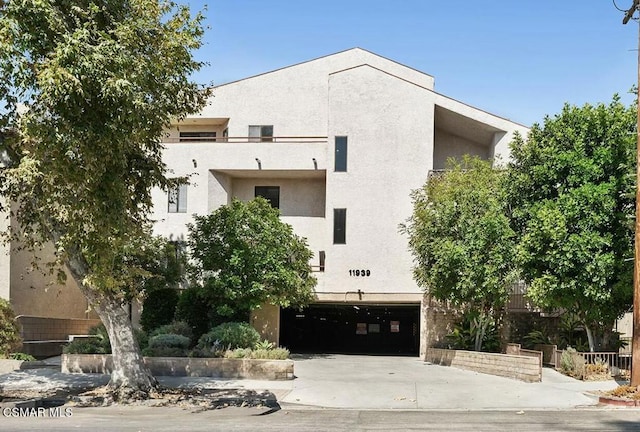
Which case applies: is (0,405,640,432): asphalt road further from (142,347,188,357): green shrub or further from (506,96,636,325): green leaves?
(142,347,188,357): green shrub

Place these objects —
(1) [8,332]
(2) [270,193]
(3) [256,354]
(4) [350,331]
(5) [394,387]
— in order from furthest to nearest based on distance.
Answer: (4) [350,331]
(2) [270,193]
(1) [8,332]
(3) [256,354]
(5) [394,387]

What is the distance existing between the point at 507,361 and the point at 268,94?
1709 cm

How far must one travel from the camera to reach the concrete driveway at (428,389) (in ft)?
52.2

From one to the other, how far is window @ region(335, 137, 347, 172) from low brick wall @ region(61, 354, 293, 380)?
37.1ft

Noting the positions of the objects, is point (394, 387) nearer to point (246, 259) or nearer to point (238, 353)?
point (238, 353)

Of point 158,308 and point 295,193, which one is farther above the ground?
point 295,193

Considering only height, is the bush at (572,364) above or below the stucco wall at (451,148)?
below

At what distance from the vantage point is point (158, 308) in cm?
2734

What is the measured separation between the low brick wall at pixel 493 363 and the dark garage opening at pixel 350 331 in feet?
24.4

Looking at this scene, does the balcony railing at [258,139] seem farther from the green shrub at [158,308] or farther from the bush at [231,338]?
the bush at [231,338]

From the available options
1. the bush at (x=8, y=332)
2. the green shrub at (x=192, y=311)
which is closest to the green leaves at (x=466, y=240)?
the green shrub at (x=192, y=311)

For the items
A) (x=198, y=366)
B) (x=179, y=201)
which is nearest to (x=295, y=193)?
(x=179, y=201)

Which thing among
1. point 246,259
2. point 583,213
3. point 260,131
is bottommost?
point 246,259

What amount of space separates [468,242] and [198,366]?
9631 millimetres
